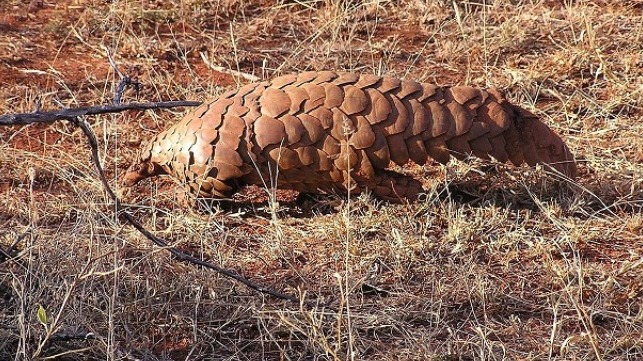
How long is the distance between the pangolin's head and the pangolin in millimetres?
19

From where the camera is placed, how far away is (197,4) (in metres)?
5.80

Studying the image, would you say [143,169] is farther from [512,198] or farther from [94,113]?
[512,198]

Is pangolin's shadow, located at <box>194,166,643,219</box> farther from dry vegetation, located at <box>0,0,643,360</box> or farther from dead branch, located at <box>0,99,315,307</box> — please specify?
dead branch, located at <box>0,99,315,307</box>

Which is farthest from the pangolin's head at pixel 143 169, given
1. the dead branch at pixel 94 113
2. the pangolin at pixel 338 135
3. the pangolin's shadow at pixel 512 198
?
the dead branch at pixel 94 113

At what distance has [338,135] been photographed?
3.80 m

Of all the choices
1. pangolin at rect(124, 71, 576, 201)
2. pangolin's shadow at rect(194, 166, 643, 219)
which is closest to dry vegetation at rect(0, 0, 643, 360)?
pangolin's shadow at rect(194, 166, 643, 219)

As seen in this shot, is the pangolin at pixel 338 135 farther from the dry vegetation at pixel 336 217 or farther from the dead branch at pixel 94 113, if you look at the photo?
the dead branch at pixel 94 113

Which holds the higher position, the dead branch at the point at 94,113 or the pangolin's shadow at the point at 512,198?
the dead branch at the point at 94,113

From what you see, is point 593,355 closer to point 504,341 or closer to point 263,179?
point 504,341

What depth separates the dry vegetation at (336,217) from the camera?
3.19m

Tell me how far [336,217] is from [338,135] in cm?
31

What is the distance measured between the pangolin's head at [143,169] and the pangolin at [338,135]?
19mm

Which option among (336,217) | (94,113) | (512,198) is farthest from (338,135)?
(94,113)

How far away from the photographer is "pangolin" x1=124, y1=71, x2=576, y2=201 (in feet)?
12.5
